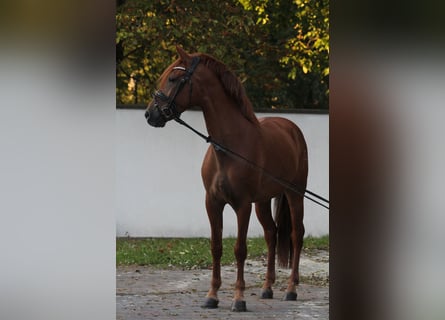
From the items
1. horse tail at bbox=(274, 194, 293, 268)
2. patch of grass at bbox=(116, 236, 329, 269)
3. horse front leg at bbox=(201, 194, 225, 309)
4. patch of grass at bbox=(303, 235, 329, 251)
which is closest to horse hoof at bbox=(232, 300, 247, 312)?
horse front leg at bbox=(201, 194, 225, 309)

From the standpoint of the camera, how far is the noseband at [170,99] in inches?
186

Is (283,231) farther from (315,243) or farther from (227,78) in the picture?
(315,243)

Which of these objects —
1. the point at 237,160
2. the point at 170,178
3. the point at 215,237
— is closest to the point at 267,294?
the point at 215,237

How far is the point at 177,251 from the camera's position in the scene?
7.48 metres

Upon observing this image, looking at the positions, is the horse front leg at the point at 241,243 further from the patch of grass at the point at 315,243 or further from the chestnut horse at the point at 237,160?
the patch of grass at the point at 315,243

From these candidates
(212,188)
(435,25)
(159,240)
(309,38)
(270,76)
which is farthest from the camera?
(270,76)

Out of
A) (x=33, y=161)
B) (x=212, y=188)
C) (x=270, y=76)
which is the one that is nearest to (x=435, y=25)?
(x=33, y=161)

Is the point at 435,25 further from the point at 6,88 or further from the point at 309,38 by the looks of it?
the point at 309,38

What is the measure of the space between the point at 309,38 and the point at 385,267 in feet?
18.0

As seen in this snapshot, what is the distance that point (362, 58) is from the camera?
2.90 metres

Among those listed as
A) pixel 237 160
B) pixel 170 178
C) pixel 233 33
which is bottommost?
pixel 170 178

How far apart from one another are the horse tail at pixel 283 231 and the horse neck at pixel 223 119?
763mm

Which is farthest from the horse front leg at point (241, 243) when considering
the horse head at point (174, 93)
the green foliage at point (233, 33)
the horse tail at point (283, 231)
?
the green foliage at point (233, 33)

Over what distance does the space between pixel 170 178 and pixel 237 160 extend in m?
2.95
